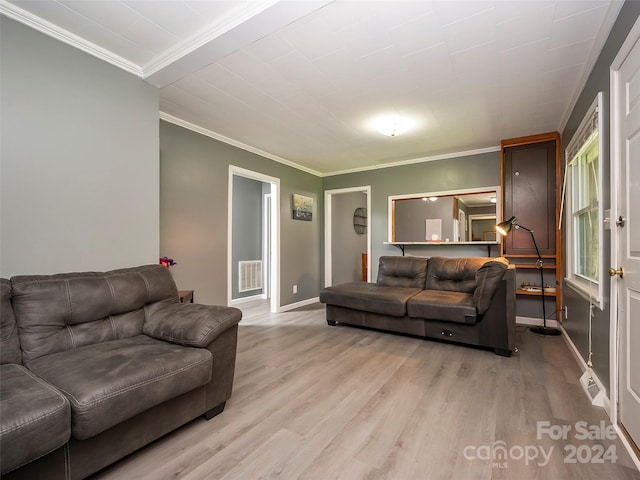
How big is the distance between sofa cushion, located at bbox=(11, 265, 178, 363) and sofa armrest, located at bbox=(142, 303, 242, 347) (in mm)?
140

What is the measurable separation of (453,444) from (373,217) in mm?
3975

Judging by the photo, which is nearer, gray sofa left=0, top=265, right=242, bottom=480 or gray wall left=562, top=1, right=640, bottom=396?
gray sofa left=0, top=265, right=242, bottom=480

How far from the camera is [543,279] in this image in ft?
12.8

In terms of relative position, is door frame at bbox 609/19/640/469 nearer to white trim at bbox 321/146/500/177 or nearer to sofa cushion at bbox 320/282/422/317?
sofa cushion at bbox 320/282/422/317

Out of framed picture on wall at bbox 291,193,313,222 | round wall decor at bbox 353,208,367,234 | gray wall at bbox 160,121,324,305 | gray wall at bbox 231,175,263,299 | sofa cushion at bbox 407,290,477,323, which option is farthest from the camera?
round wall decor at bbox 353,208,367,234

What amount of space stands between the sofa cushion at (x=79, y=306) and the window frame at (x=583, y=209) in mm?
3074

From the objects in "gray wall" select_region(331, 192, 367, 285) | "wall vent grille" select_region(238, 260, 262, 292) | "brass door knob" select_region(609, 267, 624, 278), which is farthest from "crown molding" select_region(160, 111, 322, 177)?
"brass door knob" select_region(609, 267, 624, 278)

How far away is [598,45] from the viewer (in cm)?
206

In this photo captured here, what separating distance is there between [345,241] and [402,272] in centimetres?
226

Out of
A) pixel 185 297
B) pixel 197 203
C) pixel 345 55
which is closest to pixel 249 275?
pixel 197 203

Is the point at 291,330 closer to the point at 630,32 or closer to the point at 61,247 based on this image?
the point at 61,247

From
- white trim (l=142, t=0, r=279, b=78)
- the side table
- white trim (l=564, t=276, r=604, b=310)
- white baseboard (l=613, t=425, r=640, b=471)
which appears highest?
white trim (l=142, t=0, r=279, b=78)

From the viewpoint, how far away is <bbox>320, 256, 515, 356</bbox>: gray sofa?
287 cm

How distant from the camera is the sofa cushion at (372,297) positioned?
342 cm
